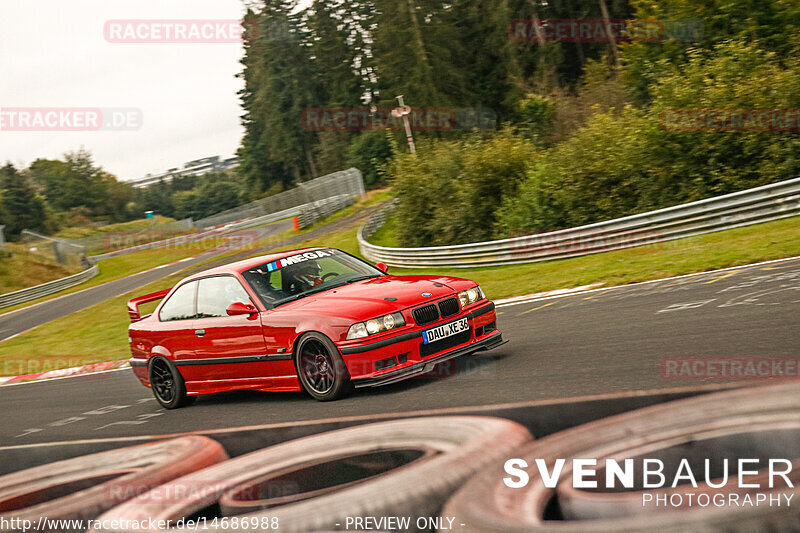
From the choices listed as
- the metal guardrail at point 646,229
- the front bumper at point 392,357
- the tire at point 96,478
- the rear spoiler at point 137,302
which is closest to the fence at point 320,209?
the metal guardrail at point 646,229

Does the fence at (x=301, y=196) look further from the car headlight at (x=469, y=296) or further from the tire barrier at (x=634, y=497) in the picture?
the tire barrier at (x=634, y=497)

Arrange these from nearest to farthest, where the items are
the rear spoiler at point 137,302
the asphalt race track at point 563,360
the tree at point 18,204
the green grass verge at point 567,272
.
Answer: the asphalt race track at point 563,360 → the rear spoiler at point 137,302 → the green grass verge at point 567,272 → the tree at point 18,204

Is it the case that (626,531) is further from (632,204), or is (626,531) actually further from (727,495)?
(632,204)

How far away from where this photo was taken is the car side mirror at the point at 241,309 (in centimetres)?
733

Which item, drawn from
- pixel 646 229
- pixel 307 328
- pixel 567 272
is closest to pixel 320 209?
pixel 646 229

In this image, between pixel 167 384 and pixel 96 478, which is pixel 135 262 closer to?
pixel 167 384

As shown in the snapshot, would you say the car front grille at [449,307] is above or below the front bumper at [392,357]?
above

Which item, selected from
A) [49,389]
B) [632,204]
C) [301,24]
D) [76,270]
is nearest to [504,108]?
[301,24]

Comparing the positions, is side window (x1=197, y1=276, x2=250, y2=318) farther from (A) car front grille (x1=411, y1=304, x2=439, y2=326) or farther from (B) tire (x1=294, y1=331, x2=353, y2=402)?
(A) car front grille (x1=411, y1=304, x2=439, y2=326)

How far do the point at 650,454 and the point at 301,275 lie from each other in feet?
16.0

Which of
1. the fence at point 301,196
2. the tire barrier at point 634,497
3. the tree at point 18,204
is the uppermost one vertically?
the tree at point 18,204

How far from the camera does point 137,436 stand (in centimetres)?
708

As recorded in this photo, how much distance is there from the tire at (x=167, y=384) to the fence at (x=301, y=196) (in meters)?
38.3

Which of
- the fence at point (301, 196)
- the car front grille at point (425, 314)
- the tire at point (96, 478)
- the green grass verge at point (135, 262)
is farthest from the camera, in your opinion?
the fence at point (301, 196)
